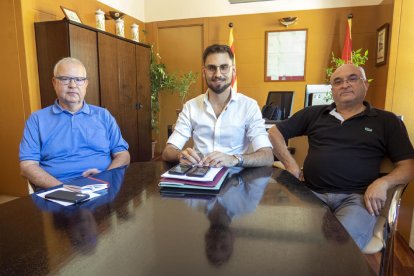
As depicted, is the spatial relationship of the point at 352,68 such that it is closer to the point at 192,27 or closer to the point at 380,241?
the point at 380,241

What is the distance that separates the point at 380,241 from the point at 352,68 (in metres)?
→ 0.98

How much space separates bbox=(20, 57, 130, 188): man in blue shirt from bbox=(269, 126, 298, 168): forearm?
941mm

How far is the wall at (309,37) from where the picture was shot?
14.0 feet

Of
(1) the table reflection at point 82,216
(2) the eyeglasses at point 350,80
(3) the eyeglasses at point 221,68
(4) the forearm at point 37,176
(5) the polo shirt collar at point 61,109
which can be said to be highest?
(3) the eyeglasses at point 221,68

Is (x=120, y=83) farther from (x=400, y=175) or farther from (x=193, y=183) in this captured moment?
(x=400, y=175)

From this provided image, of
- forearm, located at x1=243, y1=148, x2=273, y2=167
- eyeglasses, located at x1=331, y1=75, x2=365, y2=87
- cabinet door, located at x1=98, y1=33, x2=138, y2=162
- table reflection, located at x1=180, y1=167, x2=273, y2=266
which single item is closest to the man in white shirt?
forearm, located at x1=243, y1=148, x2=273, y2=167

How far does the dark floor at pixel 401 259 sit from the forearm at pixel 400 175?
64 cm

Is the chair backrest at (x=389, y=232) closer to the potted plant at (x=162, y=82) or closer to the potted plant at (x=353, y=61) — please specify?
the potted plant at (x=353, y=61)

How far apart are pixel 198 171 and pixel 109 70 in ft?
9.04

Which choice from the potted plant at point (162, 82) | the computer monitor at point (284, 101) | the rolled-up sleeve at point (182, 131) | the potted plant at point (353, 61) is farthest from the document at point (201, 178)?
the potted plant at point (162, 82)

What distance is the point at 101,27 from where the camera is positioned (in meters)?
3.63

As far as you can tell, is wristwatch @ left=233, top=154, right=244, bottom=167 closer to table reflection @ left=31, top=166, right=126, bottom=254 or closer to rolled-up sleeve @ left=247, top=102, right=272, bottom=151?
rolled-up sleeve @ left=247, top=102, right=272, bottom=151

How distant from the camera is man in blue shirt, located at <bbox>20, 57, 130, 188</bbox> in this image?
164 cm

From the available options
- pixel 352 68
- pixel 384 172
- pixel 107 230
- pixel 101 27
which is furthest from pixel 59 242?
pixel 101 27
